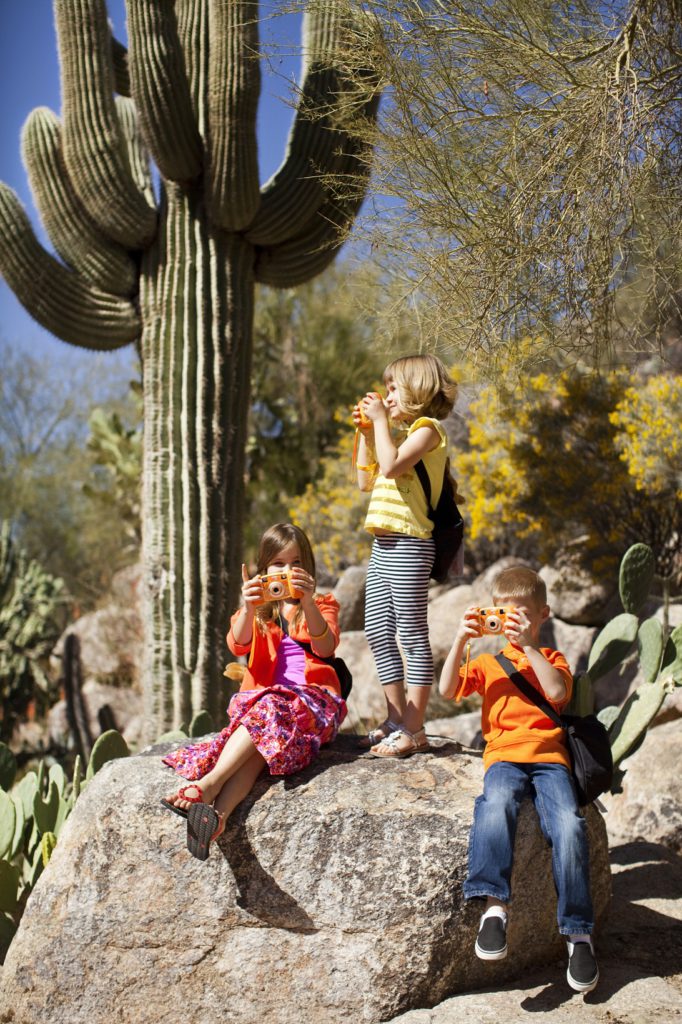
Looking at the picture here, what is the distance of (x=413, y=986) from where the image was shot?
3053mm

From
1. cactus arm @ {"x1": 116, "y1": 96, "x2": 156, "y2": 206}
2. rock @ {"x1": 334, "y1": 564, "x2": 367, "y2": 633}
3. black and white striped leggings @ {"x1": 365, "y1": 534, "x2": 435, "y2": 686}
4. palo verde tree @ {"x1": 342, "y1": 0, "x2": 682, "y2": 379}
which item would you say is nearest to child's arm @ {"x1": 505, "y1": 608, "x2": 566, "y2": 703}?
black and white striped leggings @ {"x1": 365, "y1": 534, "x2": 435, "y2": 686}

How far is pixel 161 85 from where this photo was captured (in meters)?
5.79

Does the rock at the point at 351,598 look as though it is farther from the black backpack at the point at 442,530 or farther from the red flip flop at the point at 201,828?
the red flip flop at the point at 201,828

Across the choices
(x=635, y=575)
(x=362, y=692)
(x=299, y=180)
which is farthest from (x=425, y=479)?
(x=362, y=692)

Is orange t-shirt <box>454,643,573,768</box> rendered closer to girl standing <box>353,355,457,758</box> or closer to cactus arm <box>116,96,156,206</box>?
girl standing <box>353,355,457,758</box>

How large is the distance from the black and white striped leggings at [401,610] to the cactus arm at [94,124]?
3.42 m

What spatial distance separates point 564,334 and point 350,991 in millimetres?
2849

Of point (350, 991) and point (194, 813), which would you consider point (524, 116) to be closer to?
point (194, 813)

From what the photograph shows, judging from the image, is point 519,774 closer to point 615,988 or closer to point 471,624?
point 471,624

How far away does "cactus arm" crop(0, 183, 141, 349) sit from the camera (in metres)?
6.25

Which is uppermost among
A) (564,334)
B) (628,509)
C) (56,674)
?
(564,334)

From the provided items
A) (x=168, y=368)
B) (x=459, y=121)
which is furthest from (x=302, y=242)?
(x=459, y=121)

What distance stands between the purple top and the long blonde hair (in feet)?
0.27

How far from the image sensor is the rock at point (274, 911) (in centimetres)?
308
